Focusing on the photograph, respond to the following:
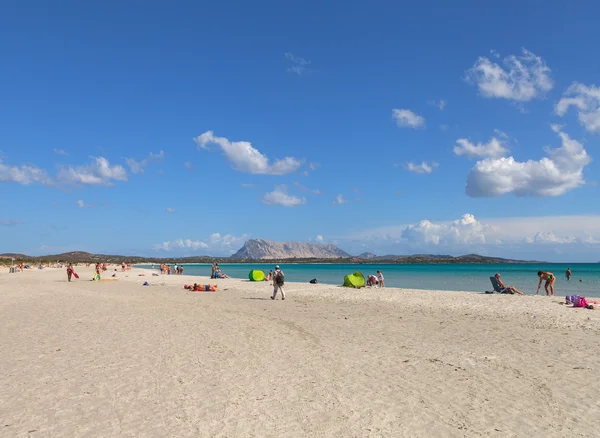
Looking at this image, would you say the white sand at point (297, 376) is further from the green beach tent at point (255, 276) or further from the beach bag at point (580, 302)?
the green beach tent at point (255, 276)

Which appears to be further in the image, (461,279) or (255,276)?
(461,279)

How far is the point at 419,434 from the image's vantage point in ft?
17.8

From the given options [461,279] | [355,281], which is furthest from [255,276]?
[461,279]

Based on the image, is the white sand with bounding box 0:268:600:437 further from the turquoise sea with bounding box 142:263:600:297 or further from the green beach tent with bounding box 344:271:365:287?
the turquoise sea with bounding box 142:263:600:297

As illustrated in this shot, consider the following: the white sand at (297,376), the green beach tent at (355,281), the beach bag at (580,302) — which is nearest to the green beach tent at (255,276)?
the green beach tent at (355,281)

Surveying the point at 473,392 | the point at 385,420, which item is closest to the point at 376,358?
the point at 473,392

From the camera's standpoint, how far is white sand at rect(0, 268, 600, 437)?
18.8ft

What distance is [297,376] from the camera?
7.89 metres

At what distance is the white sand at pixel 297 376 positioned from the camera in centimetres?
573

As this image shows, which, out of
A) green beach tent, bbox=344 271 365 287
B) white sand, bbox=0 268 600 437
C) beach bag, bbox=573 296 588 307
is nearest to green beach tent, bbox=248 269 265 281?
green beach tent, bbox=344 271 365 287

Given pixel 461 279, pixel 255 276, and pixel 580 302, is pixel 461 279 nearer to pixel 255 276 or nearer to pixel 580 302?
pixel 255 276

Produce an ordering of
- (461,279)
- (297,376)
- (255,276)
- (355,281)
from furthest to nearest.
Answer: (461,279)
(255,276)
(355,281)
(297,376)

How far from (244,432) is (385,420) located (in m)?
1.95

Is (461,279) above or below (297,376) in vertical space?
below
